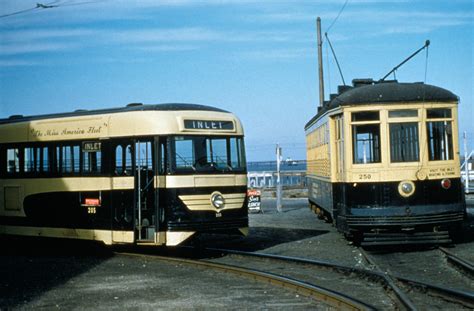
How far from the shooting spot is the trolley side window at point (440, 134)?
51.3ft

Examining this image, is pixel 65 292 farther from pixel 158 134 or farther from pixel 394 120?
pixel 394 120

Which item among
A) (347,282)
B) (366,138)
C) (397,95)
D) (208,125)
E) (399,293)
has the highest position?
(397,95)

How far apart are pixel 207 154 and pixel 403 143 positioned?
4.02 meters

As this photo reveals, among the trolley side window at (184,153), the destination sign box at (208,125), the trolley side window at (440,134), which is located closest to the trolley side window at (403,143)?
the trolley side window at (440,134)

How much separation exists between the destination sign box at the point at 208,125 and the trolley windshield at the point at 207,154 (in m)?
0.19

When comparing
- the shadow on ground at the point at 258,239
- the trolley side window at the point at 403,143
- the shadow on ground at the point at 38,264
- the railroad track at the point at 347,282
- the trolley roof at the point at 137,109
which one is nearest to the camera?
the railroad track at the point at 347,282

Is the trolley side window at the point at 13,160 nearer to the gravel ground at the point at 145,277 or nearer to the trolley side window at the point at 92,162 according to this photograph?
the gravel ground at the point at 145,277

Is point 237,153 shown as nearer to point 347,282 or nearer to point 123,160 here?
point 123,160

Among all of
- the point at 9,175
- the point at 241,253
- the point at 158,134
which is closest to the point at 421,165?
the point at 241,253


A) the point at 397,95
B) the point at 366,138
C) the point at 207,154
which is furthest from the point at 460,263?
the point at 207,154

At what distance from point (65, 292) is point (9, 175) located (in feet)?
24.2

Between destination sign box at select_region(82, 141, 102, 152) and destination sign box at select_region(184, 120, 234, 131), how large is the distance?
203 centimetres

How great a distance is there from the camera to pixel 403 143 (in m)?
→ 15.7

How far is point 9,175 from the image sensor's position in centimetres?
1788
